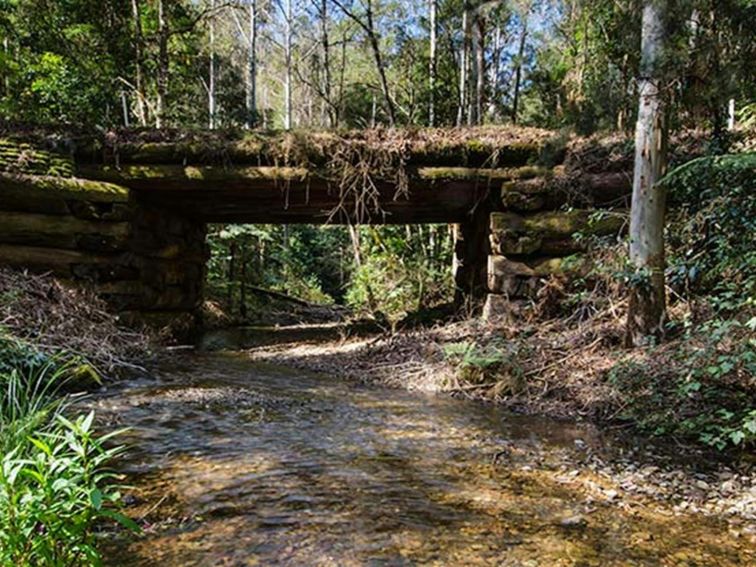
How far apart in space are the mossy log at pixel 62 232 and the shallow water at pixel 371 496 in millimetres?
3688

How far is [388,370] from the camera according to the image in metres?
6.45

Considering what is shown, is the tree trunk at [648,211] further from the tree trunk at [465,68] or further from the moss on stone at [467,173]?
the tree trunk at [465,68]

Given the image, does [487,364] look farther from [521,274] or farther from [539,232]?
[539,232]

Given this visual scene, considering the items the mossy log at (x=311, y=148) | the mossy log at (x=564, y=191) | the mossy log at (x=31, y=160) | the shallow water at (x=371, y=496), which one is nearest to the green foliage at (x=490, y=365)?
the shallow water at (x=371, y=496)

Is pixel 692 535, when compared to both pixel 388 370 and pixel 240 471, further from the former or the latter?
pixel 388 370

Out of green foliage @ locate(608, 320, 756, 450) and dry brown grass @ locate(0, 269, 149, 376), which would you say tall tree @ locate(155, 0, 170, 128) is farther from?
green foliage @ locate(608, 320, 756, 450)

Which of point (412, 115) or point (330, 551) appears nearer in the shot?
point (330, 551)

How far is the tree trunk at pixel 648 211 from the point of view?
5051 millimetres

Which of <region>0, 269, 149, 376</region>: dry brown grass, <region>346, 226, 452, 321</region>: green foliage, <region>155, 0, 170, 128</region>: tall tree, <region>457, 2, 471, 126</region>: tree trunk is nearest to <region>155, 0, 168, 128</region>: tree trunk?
<region>155, 0, 170, 128</region>: tall tree

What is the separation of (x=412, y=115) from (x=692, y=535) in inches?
663

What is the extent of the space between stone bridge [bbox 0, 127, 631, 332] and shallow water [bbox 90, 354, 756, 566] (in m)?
3.52

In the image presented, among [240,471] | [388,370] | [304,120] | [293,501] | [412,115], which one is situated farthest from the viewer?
[304,120]

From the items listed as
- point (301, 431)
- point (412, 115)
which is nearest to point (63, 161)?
point (301, 431)

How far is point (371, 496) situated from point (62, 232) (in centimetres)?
650
